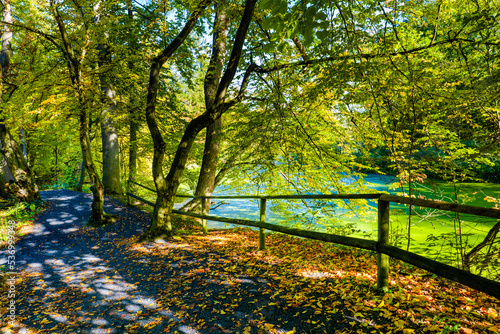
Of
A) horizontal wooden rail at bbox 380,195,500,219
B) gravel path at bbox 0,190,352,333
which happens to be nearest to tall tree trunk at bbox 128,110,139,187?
gravel path at bbox 0,190,352,333

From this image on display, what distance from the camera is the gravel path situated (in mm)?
2430

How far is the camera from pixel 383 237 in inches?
93.2

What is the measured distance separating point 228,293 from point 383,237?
186cm

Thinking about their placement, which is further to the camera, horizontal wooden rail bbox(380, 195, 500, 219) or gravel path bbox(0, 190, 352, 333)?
gravel path bbox(0, 190, 352, 333)

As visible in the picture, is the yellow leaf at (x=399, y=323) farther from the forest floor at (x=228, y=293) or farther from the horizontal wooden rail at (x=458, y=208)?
the horizontal wooden rail at (x=458, y=208)

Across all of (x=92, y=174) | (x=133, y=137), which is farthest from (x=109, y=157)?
(x=92, y=174)

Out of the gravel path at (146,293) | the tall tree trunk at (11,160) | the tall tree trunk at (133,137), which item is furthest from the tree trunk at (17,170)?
the tall tree trunk at (133,137)

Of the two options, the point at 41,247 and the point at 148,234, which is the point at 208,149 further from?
the point at 41,247

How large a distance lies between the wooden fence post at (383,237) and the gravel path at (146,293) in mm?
631

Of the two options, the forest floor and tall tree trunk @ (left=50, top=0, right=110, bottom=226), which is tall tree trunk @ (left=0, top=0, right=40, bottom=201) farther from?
the forest floor

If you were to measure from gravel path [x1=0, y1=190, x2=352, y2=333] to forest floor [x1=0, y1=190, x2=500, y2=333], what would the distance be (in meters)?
0.01

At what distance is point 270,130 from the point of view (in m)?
4.83

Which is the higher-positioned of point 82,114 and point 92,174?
point 82,114

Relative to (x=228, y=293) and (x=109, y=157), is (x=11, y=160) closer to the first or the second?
(x=109, y=157)
